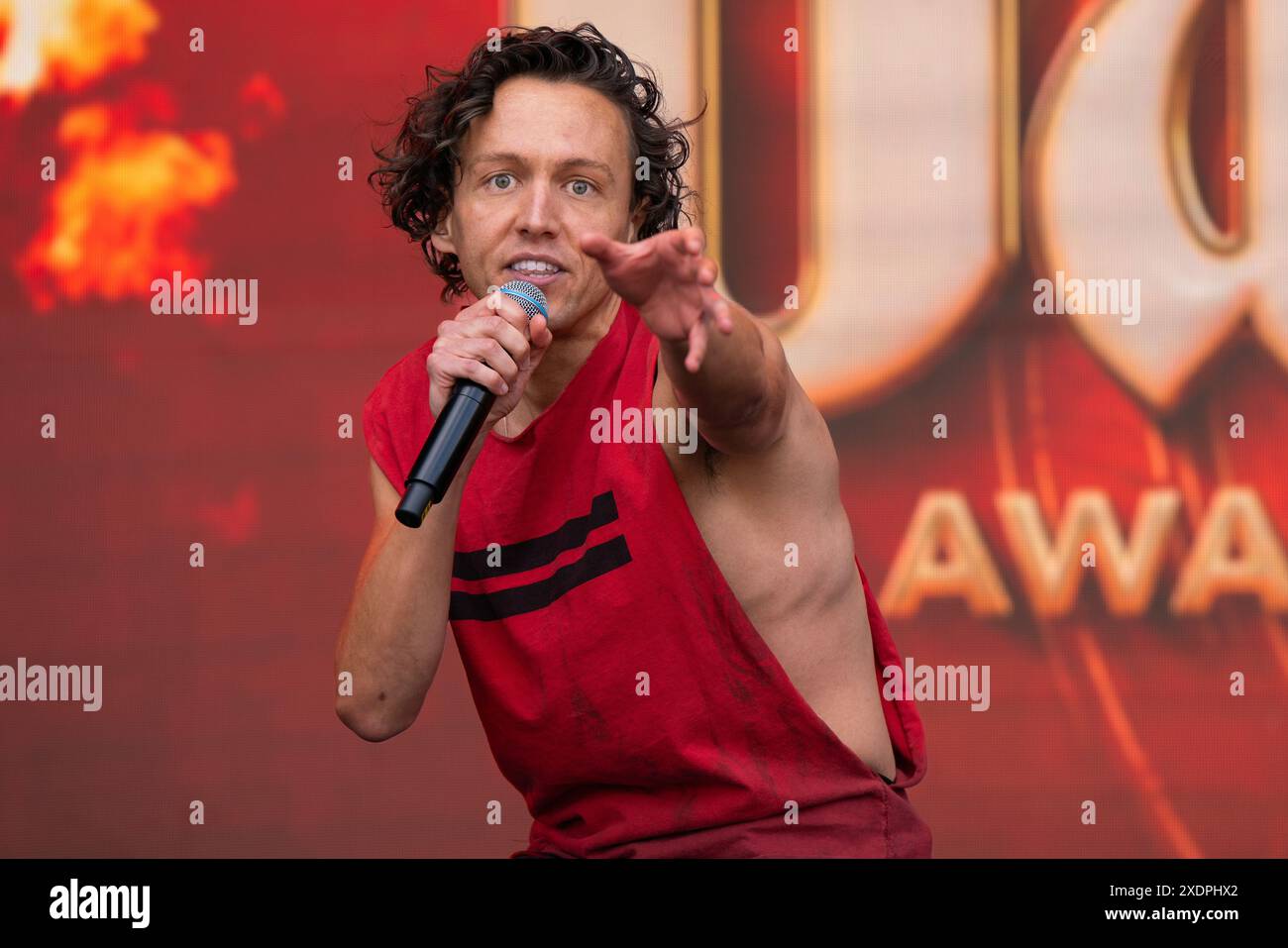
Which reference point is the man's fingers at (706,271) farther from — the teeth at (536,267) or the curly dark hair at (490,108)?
the curly dark hair at (490,108)

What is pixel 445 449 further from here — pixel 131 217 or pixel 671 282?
pixel 131 217

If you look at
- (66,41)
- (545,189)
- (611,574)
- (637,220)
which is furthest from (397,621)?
(66,41)

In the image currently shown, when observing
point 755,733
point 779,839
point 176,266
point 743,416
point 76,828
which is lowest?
point 76,828

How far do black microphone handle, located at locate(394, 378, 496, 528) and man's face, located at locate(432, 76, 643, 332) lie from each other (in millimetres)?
330

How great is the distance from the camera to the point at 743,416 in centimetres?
151

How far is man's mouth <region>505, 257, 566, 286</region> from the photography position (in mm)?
1768

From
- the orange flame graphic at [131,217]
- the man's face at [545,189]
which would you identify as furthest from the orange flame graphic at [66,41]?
the man's face at [545,189]

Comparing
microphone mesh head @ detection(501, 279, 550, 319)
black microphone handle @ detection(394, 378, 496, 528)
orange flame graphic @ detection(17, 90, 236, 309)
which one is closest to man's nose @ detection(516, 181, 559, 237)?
microphone mesh head @ detection(501, 279, 550, 319)

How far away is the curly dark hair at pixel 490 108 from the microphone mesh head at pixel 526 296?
0.40m

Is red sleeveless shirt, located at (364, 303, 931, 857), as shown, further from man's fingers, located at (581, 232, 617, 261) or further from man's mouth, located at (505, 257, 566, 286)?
man's fingers, located at (581, 232, 617, 261)

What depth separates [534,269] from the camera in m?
1.78
